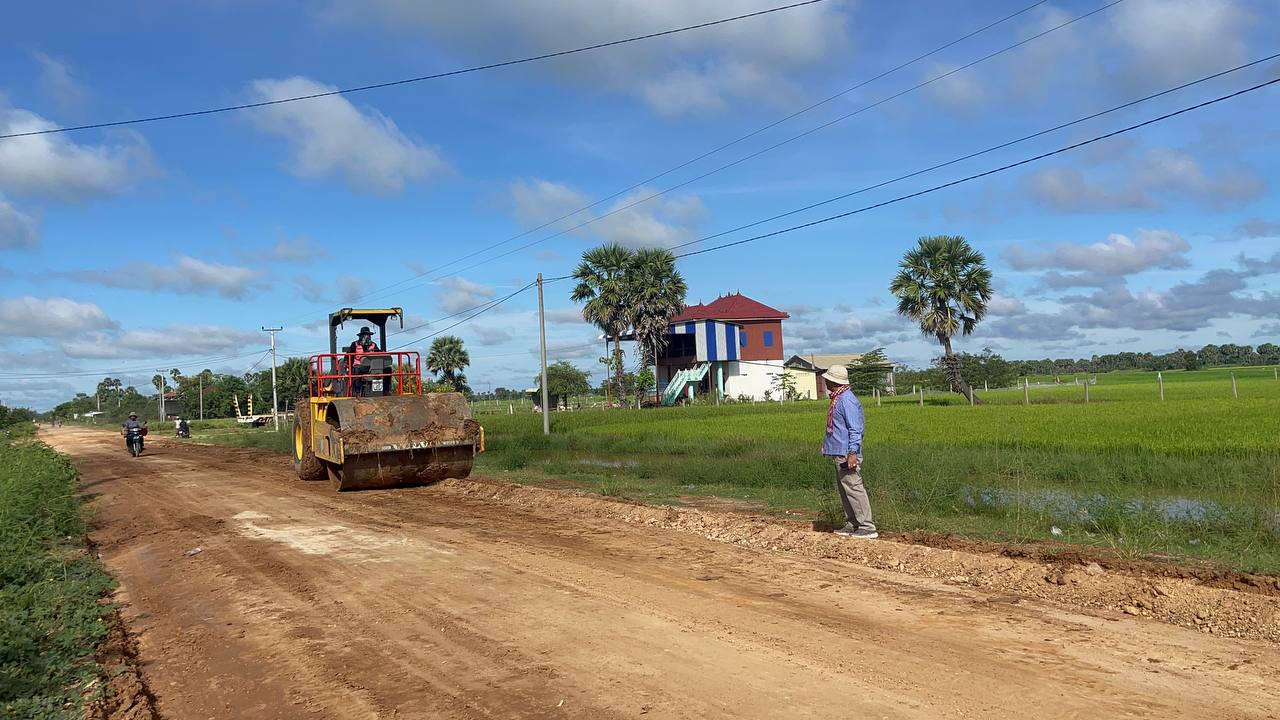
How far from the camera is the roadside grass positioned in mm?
4973

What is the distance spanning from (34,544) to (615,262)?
144ft

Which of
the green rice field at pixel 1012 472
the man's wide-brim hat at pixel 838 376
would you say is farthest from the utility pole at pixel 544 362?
the man's wide-brim hat at pixel 838 376

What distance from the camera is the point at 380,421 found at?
1412cm

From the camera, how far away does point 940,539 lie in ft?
28.1

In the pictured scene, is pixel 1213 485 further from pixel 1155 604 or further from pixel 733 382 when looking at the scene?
pixel 733 382

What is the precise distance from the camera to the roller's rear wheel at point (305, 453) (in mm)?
17109

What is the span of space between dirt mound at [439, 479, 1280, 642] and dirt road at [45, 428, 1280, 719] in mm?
267

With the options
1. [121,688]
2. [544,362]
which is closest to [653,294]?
[544,362]

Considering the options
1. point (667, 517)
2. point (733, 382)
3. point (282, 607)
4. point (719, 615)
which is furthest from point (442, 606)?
point (733, 382)

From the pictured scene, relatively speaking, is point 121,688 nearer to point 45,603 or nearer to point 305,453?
point 45,603

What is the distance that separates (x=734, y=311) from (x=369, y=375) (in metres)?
46.9

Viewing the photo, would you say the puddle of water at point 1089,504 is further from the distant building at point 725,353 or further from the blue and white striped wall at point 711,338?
the blue and white striped wall at point 711,338

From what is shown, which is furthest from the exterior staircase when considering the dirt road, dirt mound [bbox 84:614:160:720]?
dirt mound [bbox 84:614:160:720]

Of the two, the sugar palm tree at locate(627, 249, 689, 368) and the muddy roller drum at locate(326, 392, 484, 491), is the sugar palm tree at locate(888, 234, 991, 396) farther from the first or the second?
the muddy roller drum at locate(326, 392, 484, 491)
